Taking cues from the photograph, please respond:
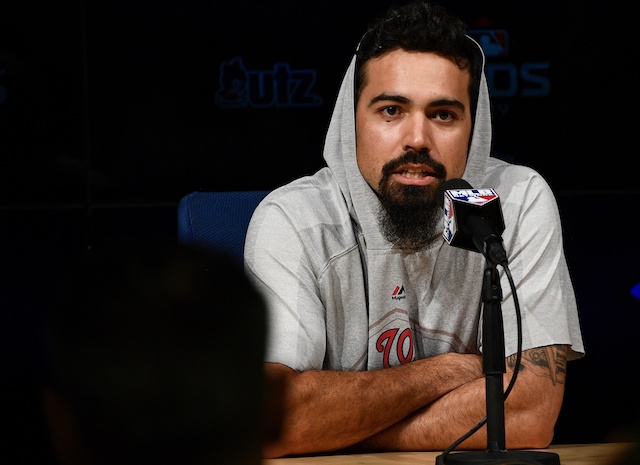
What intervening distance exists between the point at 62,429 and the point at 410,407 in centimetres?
138

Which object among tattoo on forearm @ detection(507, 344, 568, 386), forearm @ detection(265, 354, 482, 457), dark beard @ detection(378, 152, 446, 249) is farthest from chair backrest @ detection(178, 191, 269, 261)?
tattoo on forearm @ detection(507, 344, 568, 386)

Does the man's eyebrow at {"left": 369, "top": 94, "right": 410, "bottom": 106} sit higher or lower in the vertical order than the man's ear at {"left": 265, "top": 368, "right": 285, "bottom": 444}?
higher

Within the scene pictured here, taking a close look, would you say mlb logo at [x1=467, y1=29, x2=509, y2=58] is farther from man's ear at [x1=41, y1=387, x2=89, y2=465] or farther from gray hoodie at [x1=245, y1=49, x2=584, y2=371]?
man's ear at [x1=41, y1=387, x2=89, y2=465]

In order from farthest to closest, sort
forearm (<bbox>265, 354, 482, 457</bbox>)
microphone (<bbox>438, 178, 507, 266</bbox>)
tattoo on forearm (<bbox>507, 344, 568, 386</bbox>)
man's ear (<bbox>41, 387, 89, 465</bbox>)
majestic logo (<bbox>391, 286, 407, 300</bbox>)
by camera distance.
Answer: majestic logo (<bbox>391, 286, 407, 300</bbox>)
tattoo on forearm (<bbox>507, 344, 568, 386</bbox>)
forearm (<bbox>265, 354, 482, 457</bbox>)
microphone (<bbox>438, 178, 507, 266</bbox>)
man's ear (<bbox>41, 387, 89, 465</bbox>)

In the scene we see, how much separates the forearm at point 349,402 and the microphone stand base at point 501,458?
1.01 ft

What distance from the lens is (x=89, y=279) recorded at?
2.29 ft

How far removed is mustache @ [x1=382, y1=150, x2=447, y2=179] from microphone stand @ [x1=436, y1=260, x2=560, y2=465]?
84 centimetres

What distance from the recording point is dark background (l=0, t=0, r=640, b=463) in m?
3.27

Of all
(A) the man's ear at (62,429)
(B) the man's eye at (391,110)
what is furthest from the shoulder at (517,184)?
(A) the man's ear at (62,429)

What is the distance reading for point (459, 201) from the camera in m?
1.49

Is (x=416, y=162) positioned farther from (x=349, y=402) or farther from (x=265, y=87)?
(x=265, y=87)

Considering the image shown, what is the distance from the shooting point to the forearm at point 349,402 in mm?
1920

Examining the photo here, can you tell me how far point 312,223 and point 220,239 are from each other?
24cm


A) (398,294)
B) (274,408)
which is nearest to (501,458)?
(398,294)
